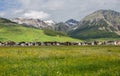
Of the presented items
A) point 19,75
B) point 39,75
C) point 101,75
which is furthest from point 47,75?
point 101,75

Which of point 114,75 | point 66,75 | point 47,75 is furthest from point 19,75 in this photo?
point 114,75

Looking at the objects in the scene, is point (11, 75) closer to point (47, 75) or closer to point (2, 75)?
point (2, 75)

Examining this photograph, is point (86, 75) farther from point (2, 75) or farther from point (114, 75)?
point (2, 75)

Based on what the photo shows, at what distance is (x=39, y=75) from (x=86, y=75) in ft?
9.77

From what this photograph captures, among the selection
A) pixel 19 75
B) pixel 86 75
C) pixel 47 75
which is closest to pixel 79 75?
pixel 86 75

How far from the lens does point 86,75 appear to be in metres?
19.0

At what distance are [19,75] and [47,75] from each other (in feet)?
6.13

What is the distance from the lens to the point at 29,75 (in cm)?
1902

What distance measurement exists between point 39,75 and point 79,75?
8.41 ft

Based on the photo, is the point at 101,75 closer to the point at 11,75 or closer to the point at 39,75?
the point at 39,75

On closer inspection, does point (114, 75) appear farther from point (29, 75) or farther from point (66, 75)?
point (29, 75)

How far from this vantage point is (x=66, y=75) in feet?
62.5

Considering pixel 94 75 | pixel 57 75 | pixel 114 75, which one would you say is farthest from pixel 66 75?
pixel 114 75

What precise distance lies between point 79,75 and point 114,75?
2.28 metres
